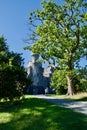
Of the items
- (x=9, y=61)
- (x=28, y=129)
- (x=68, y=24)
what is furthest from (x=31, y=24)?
(x=28, y=129)

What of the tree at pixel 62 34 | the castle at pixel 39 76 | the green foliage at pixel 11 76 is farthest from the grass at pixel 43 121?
the castle at pixel 39 76

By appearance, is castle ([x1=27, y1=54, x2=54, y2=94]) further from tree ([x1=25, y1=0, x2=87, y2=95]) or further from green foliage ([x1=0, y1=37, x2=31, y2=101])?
green foliage ([x1=0, y1=37, x2=31, y2=101])

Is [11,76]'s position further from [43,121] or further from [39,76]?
[39,76]

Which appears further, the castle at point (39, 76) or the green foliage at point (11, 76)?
the castle at point (39, 76)

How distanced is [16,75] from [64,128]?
12627 mm

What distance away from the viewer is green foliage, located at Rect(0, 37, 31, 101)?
25.0 metres

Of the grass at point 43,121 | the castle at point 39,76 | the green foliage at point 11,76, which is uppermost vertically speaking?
the castle at point 39,76

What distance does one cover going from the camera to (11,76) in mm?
25547

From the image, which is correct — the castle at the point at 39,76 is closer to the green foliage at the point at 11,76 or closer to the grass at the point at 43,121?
the green foliage at the point at 11,76

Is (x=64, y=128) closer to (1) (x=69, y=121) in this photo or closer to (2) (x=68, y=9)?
(1) (x=69, y=121)

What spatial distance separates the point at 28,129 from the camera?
14.7 meters

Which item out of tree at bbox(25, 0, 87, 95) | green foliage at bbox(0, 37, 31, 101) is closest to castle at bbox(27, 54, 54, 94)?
tree at bbox(25, 0, 87, 95)

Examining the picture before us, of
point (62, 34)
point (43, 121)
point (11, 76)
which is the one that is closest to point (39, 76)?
point (62, 34)

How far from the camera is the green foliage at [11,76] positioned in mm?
25000
